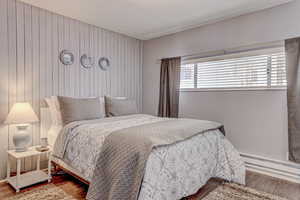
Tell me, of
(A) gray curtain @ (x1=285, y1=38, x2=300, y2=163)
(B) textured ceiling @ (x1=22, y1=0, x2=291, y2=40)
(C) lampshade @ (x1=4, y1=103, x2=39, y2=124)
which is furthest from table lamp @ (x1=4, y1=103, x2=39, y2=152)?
(A) gray curtain @ (x1=285, y1=38, x2=300, y2=163)

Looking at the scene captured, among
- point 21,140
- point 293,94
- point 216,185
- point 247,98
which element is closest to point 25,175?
point 21,140

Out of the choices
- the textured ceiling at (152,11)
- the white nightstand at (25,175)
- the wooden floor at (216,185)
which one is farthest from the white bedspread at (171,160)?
the textured ceiling at (152,11)

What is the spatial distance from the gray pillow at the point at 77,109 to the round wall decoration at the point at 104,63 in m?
0.99

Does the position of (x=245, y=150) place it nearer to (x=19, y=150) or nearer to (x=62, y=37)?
(x=19, y=150)

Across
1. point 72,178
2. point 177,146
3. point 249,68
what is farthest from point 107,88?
point 249,68

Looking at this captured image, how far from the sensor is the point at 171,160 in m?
1.70

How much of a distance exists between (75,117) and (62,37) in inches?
55.0

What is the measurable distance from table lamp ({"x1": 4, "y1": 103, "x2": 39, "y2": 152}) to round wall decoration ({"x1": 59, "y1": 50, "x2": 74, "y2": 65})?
38.5 inches

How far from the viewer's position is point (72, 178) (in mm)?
2445

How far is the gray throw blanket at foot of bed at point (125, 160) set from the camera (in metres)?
1.51

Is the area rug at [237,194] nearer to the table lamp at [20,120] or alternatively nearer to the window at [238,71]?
the window at [238,71]

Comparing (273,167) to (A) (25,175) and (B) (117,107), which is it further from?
(A) (25,175)

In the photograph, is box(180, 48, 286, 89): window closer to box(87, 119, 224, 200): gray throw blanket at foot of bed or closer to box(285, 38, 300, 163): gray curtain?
box(285, 38, 300, 163): gray curtain

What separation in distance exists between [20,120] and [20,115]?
6 centimetres
